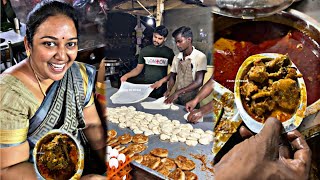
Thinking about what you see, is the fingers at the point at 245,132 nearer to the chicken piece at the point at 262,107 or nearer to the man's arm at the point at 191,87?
the chicken piece at the point at 262,107

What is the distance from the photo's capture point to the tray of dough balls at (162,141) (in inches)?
64.9

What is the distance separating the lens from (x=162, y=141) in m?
1.70

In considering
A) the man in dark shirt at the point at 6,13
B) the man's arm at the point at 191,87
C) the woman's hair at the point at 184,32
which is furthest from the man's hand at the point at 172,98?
the man in dark shirt at the point at 6,13

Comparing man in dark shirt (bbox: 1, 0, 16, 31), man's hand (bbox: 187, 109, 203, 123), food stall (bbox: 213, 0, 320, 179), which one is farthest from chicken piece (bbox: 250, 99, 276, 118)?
man in dark shirt (bbox: 1, 0, 16, 31)

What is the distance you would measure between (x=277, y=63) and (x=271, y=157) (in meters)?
0.37

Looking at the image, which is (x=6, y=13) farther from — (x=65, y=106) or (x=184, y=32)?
(x=184, y=32)

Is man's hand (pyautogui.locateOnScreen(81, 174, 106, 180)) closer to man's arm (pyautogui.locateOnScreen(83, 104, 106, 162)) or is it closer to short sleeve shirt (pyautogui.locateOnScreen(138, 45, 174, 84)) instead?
man's arm (pyautogui.locateOnScreen(83, 104, 106, 162))

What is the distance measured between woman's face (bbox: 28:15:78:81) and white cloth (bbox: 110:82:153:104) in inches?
9.9

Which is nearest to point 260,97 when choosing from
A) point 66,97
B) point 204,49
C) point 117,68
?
point 204,49

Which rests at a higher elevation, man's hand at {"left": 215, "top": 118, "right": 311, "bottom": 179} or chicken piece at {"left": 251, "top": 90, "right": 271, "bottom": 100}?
chicken piece at {"left": 251, "top": 90, "right": 271, "bottom": 100}

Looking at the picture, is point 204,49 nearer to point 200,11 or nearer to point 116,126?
point 200,11

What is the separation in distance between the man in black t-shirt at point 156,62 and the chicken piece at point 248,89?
1.04 feet

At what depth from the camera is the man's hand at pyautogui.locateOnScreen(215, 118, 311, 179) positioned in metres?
1.56

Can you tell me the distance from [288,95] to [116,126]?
0.74m
